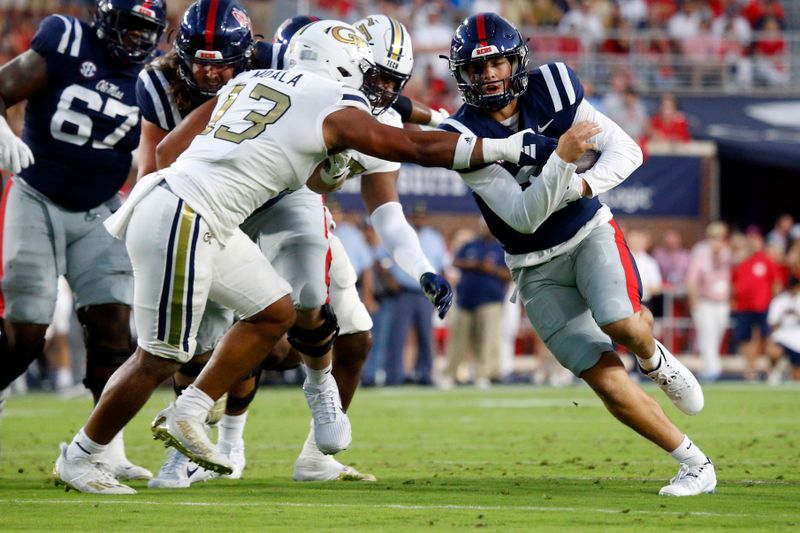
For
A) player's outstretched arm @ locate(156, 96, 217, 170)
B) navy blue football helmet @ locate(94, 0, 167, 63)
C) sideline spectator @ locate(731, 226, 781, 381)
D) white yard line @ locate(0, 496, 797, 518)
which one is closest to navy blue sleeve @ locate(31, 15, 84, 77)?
navy blue football helmet @ locate(94, 0, 167, 63)

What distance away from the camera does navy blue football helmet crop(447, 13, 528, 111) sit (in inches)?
223

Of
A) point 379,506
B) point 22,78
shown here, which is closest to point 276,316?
point 379,506

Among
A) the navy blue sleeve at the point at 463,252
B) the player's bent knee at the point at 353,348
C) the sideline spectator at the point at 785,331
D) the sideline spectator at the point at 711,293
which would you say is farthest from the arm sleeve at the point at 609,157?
the sideline spectator at the point at 711,293

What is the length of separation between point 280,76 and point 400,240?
1140 mm

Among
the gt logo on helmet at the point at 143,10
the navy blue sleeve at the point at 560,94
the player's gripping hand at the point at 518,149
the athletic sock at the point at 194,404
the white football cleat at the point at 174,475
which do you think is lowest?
the white football cleat at the point at 174,475

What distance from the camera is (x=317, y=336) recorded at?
603cm

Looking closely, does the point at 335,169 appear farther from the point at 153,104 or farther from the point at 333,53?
the point at 153,104

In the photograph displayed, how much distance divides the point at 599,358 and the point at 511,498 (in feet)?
2.30

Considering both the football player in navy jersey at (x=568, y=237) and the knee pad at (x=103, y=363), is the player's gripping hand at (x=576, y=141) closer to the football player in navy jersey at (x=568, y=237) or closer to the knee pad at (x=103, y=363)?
the football player in navy jersey at (x=568, y=237)

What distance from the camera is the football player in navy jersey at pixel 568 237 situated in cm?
549

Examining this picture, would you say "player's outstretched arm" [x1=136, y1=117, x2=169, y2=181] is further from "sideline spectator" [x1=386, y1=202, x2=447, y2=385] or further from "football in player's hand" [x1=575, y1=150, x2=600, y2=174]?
"sideline spectator" [x1=386, y1=202, x2=447, y2=385]

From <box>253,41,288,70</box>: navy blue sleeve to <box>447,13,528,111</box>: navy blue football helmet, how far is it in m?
0.88

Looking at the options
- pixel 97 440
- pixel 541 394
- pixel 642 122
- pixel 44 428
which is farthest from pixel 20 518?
pixel 642 122

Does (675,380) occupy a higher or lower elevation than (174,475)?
higher
